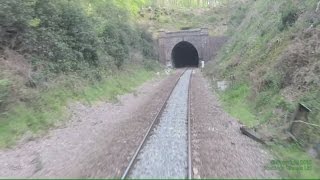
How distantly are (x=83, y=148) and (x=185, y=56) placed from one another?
194ft

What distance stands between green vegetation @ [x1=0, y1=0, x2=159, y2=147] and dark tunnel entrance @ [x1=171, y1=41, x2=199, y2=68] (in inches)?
1434

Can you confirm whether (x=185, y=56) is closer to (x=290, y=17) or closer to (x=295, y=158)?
(x=290, y=17)

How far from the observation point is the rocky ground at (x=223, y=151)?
8720 mm

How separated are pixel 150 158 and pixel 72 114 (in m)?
7.52

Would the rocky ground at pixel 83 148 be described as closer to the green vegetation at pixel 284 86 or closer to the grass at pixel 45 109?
the grass at pixel 45 109

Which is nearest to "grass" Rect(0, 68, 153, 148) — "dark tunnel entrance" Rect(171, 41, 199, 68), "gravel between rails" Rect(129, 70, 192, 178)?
"gravel between rails" Rect(129, 70, 192, 178)

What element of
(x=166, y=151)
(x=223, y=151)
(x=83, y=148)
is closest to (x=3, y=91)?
(x=83, y=148)

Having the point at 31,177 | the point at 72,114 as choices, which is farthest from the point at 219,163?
the point at 72,114

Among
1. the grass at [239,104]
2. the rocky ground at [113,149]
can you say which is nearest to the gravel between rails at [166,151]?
the rocky ground at [113,149]

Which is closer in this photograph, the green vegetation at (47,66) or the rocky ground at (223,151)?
the rocky ground at (223,151)

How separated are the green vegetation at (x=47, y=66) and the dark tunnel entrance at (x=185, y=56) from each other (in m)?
36.4

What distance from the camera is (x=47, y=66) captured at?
1798 centimetres

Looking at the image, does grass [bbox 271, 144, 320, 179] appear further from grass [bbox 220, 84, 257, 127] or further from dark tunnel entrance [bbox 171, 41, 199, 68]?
dark tunnel entrance [bbox 171, 41, 199, 68]

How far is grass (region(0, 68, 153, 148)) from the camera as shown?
1275 cm
